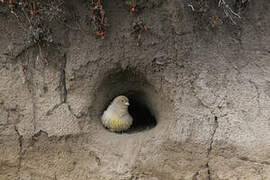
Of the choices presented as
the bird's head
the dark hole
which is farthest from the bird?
the dark hole

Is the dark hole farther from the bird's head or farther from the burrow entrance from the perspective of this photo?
the bird's head

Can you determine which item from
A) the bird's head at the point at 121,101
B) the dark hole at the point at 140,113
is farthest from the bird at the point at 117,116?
the dark hole at the point at 140,113

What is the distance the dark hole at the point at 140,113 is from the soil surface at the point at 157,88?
475mm

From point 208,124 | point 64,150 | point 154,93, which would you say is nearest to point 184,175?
point 208,124

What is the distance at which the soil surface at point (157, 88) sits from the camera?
8.89ft

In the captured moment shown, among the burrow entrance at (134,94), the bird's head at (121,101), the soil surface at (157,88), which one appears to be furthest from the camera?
the bird's head at (121,101)

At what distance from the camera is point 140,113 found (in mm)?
3807

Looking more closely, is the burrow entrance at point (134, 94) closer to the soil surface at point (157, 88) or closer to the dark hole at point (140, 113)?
the dark hole at point (140, 113)

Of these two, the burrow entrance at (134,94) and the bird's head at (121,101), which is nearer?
the burrow entrance at (134,94)

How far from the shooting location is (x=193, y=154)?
269 cm

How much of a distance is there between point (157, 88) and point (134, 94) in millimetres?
561

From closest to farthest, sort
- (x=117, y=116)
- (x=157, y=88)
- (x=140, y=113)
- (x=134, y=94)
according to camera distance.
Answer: (x=157, y=88) → (x=117, y=116) → (x=134, y=94) → (x=140, y=113)

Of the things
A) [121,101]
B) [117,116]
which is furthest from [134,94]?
[117,116]

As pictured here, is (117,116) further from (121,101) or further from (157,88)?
(157,88)
